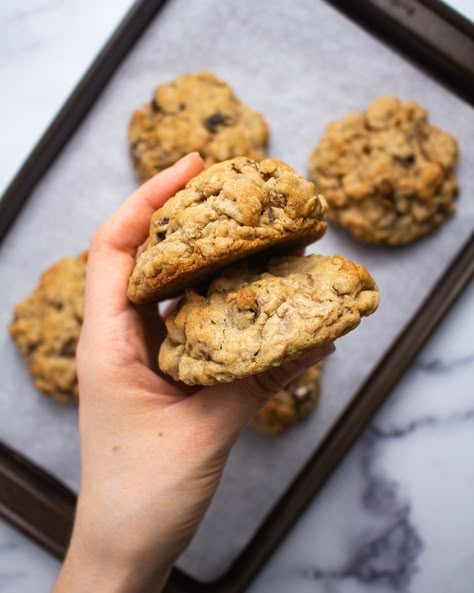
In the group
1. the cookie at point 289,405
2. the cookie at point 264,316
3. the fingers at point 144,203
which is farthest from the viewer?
the cookie at point 289,405

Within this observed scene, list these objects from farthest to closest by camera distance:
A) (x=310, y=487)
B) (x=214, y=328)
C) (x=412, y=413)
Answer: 1. (x=412, y=413)
2. (x=310, y=487)
3. (x=214, y=328)

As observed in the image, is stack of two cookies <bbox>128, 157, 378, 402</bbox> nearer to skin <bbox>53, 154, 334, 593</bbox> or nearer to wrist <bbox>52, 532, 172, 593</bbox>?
skin <bbox>53, 154, 334, 593</bbox>

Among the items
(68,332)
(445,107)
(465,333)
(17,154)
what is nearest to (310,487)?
(465,333)

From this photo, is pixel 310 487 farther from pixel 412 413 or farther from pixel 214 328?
pixel 214 328

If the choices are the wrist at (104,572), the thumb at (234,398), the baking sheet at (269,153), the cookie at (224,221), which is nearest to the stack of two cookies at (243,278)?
the cookie at (224,221)

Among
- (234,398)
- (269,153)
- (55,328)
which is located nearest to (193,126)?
(269,153)

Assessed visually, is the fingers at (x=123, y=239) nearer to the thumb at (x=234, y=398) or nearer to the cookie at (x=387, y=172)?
the thumb at (x=234, y=398)
